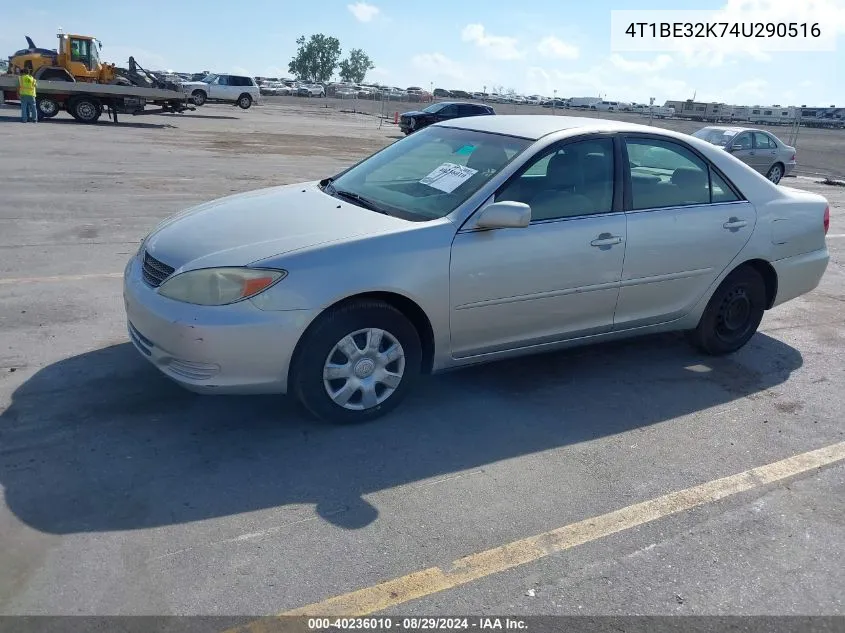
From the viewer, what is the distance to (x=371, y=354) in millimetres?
4090

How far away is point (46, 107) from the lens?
25891 mm

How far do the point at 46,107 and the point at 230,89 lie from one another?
1768 cm

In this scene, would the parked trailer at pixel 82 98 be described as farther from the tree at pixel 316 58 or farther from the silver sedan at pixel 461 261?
the tree at pixel 316 58

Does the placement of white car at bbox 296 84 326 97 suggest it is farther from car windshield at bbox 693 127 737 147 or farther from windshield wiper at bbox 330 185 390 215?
windshield wiper at bbox 330 185 390 215

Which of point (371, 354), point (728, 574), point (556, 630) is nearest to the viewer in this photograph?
point (556, 630)

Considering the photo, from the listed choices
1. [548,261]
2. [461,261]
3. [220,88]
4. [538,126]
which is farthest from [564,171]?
[220,88]

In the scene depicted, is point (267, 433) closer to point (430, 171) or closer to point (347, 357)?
point (347, 357)

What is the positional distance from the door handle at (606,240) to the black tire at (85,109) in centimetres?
2575

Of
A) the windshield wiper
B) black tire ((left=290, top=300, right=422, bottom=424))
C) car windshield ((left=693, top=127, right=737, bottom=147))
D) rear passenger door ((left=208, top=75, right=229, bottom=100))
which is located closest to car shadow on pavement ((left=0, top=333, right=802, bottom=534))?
black tire ((left=290, top=300, right=422, bottom=424))

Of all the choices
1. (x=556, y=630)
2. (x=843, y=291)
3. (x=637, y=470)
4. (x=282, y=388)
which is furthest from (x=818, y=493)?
(x=843, y=291)

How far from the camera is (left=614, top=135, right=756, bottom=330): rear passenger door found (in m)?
4.91

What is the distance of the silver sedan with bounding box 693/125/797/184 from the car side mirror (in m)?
17.3

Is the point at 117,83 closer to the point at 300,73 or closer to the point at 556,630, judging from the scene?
the point at 556,630

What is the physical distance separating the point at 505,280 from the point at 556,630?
212cm
